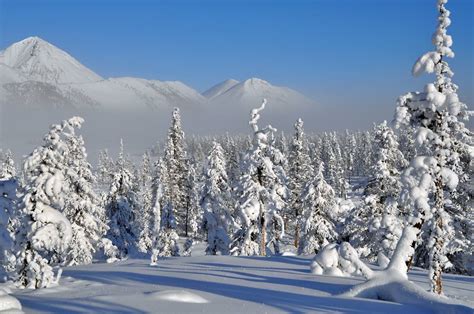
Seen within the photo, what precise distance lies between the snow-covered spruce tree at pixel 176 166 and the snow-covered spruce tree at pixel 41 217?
4207cm

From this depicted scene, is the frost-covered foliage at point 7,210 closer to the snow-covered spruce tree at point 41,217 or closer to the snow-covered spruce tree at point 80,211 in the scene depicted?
the snow-covered spruce tree at point 41,217

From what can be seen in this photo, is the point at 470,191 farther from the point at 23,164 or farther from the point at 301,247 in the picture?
the point at 23,164

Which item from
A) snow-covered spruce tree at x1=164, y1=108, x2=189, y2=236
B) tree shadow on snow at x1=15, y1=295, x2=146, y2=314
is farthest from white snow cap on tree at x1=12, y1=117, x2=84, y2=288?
snow-covered spruce tree at x1=164, y1=108, x2=189, y2=236

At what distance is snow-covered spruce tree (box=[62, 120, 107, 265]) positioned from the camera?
3334 cm

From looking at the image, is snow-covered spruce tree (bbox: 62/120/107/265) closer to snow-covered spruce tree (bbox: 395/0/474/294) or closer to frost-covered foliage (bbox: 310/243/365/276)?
frost-covered foliage (bbox: 310/243/365/276)

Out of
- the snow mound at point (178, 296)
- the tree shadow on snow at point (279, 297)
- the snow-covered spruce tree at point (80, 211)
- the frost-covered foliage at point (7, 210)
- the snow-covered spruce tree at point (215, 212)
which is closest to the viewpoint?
the tree shadow on snow at point (279, 297)

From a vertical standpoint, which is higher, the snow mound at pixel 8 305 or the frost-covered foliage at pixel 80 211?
the frost-covered foliage at pixel 80 211

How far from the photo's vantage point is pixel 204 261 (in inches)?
894

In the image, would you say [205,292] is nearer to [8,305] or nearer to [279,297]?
[279,297]

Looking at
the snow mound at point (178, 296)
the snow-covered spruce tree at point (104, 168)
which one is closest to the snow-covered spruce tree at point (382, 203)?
the snow mound at point (178, 296)

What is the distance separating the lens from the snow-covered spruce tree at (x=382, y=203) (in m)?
29.7

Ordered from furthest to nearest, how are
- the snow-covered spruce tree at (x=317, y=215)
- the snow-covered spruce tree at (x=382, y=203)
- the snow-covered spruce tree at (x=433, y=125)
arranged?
the snow-covered spruce tree at (x=317, y=215) → the snow-covered spruce tree at (x=382, y=203) → the snow-covered spruce tree at (x=433, y=125)

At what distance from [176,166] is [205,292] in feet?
169

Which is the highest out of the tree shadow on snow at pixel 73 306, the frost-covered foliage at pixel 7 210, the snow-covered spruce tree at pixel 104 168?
the snow-covered spruce tree at pixel 104 168
